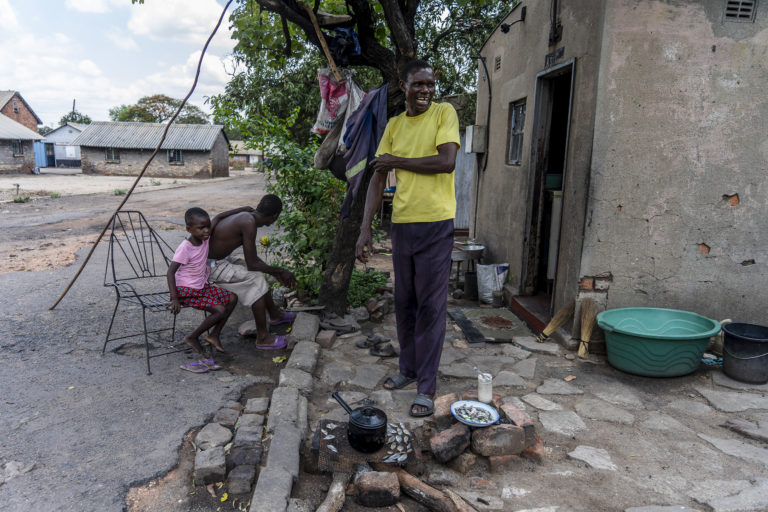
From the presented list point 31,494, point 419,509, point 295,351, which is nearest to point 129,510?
point 31,494

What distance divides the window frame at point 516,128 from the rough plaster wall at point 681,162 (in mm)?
1967

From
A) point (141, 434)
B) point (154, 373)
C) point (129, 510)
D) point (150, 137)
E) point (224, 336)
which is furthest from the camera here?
point (150, 137)

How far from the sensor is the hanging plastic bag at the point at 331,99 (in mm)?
4664

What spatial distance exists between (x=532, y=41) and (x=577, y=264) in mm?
2886

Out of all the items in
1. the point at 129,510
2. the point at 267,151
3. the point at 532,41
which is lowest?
the point at 129,510

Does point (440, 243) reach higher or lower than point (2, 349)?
higher

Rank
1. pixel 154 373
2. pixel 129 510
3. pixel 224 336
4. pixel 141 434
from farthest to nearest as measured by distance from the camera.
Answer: pixel 224 336 → pixel 154 373 → pixel 141 434 → pixel 129 510

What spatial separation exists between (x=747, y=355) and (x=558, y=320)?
147 cm

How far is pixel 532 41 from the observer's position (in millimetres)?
5805

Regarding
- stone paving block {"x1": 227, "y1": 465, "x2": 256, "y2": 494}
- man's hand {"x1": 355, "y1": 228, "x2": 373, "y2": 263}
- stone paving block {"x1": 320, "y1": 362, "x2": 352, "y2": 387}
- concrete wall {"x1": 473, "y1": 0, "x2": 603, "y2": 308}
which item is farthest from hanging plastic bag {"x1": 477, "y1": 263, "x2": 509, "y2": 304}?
stone paving block {"x1": 227, "y1": 465, "x2": 256, "y2": 494}

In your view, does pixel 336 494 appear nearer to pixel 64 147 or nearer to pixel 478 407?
pixel 478 407

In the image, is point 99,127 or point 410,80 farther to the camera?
point 99,127

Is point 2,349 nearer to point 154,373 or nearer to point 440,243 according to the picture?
point 154,373

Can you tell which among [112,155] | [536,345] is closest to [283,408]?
[536,345]
